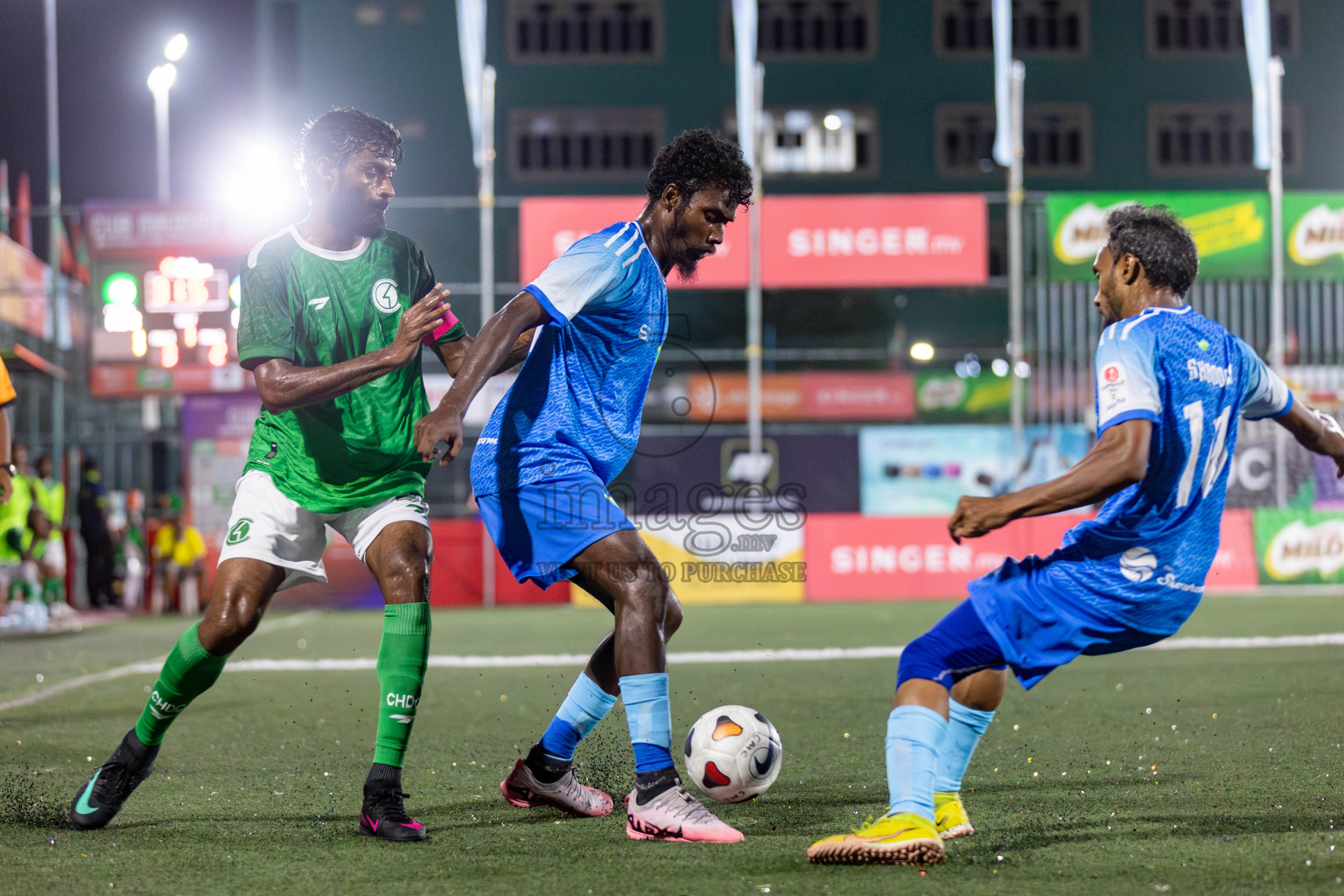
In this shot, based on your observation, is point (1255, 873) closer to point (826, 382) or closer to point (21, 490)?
point (21, 490)

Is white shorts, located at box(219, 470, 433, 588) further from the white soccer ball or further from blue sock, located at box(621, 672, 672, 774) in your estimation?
the white soccer ball

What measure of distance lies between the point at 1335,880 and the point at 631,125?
101 feet

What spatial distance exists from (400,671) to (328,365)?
988mm

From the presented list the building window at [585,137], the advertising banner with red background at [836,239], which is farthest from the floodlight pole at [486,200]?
the building window at [585,137]

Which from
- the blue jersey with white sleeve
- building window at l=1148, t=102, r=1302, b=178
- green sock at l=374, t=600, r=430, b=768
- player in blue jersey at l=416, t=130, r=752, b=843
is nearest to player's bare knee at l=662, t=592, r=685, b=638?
player in blue jersey at l=416, t=130, r=752, b=843

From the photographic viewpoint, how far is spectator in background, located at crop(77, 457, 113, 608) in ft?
57.1

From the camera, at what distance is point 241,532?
414 cm

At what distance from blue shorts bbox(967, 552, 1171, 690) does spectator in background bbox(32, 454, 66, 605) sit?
12.6 meters

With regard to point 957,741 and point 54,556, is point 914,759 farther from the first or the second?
point 54,556

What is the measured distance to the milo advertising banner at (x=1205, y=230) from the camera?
17.0m

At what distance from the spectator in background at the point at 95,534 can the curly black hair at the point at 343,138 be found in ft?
47.3

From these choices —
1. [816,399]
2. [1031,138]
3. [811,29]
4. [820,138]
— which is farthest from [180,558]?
[1031,138]

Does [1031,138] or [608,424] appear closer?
[608,424]

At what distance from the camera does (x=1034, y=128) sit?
33188mm
